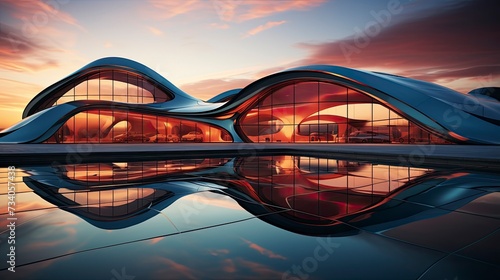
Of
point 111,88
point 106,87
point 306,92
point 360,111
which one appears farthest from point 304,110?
point 106,87

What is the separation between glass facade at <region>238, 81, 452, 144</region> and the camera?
2348cm

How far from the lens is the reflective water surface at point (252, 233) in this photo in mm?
1929

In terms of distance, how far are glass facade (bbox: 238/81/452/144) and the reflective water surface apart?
66.6 feet

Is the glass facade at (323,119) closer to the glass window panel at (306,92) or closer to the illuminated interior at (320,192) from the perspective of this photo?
the glass window panel at (306,92)

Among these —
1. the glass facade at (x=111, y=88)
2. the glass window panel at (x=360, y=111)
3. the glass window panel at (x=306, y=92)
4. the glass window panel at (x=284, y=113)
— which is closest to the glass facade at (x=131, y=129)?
the glass facade at (x=111, y=88)

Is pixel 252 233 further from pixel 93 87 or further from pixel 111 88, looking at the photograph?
pixel 93 87

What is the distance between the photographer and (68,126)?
91.5ft

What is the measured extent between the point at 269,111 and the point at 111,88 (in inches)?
788

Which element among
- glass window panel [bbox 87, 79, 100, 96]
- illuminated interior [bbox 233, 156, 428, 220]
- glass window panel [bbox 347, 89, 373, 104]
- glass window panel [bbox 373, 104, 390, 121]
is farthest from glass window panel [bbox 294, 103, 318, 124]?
glass window panel [bbox 87, 79, 100, 96]

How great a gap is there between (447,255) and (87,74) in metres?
38.8

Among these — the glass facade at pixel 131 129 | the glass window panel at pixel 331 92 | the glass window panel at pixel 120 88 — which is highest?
the glass window panel at pixel 120 88

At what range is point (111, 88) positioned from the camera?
3369 centimetres

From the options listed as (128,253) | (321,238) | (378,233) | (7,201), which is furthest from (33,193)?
(378,233)

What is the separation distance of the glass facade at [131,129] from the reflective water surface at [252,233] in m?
26.1
